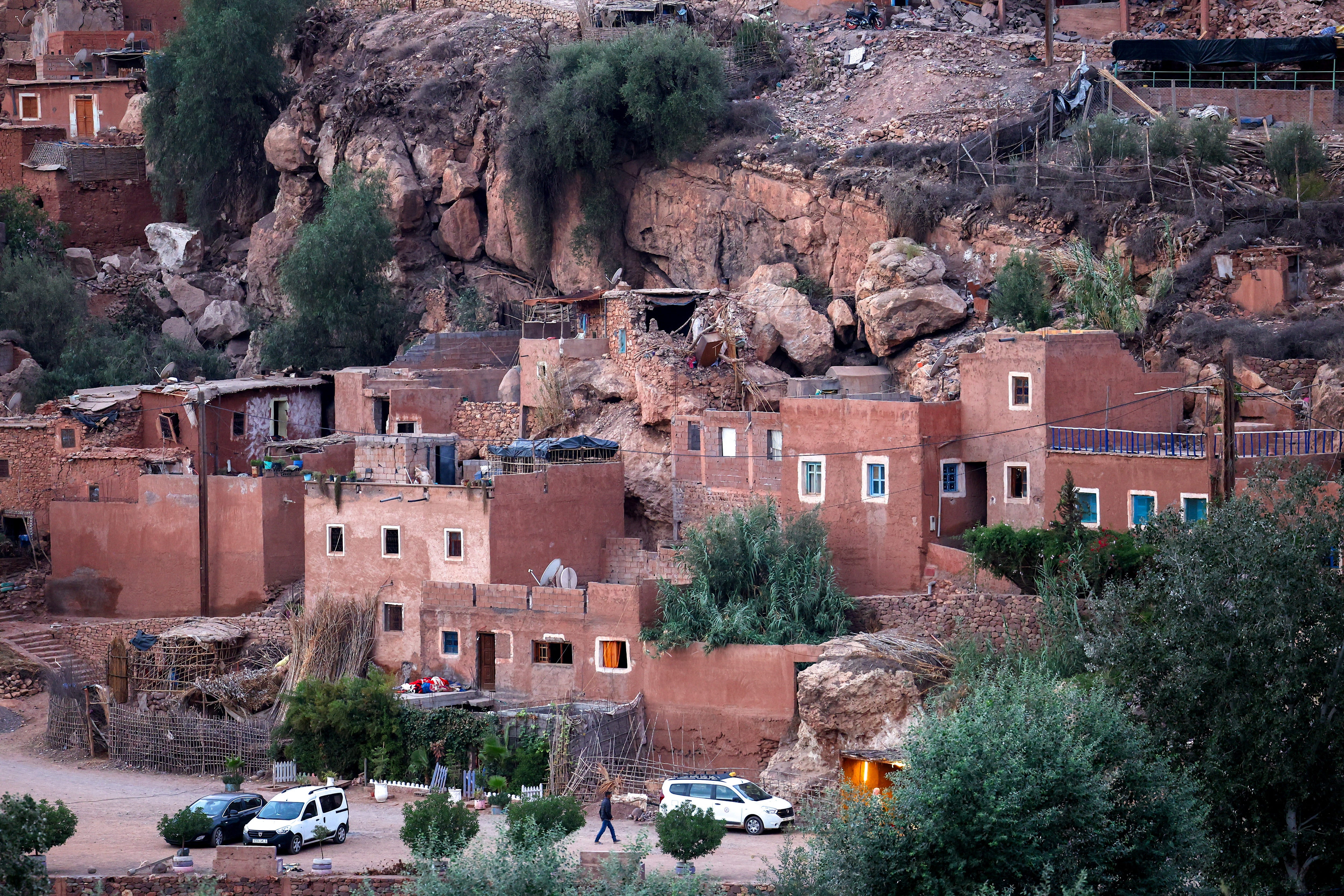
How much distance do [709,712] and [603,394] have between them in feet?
29.5

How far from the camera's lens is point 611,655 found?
101ft

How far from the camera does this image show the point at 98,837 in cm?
2617

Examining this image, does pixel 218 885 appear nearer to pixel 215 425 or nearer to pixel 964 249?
pixel 215 425

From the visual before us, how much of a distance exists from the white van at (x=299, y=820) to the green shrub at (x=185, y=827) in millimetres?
604

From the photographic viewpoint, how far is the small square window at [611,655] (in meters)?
30.9

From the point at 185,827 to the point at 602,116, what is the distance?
2348cm

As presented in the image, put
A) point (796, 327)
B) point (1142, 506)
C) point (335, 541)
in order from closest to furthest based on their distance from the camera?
1. point (1142, 506)
2. point (335, 541)
3. point (796, 327)

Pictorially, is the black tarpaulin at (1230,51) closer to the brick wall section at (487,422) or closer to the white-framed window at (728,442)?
the white-framed window at (728,442)

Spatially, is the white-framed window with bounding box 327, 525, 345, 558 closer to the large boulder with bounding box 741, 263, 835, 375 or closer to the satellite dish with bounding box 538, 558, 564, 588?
the satellite dish with bounding box 538, 558, 564, 588

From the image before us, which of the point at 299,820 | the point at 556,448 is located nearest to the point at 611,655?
the point at 556,448

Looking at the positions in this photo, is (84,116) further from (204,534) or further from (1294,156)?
(1294,156)

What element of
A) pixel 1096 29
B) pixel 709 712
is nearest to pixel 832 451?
pixel 709 712

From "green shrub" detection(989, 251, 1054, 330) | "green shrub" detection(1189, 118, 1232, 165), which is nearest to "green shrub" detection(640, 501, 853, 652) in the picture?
"green shrub" detection(989, 251, 1054, 330)

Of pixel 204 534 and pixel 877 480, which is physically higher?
pixel 877 480
